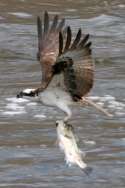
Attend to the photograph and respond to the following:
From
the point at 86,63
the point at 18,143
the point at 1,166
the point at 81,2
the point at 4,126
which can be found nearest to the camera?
the point at 86,63

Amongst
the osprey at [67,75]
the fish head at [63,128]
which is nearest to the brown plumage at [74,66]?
the osprey at [67,75]

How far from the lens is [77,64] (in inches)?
266

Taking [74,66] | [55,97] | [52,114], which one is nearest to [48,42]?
[55,97]

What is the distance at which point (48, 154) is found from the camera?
8312 millimetres

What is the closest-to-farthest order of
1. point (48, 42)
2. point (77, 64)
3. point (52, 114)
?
point (77, 64) → point (48, 42) → point (52, 114)

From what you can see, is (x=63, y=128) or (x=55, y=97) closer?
(x=63, y=128)

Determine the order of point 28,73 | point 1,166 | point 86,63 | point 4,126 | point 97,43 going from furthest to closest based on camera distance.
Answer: point 97,43
point 28,73
point 4,126
point 1,166
point 86,63

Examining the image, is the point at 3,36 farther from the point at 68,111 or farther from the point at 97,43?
the point at 68,111

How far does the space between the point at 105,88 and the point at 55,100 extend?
3988 millimetres

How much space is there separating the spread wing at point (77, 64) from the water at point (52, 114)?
3.23ft

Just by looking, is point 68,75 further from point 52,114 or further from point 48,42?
point 52,114

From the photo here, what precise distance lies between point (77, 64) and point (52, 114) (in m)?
3.06

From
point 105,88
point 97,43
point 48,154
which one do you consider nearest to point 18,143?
point 48,154

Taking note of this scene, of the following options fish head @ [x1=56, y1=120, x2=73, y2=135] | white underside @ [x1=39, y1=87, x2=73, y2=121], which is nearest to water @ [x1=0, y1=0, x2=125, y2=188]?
white underside @ [x1=39, y1=87, x2=73, y2=121]
